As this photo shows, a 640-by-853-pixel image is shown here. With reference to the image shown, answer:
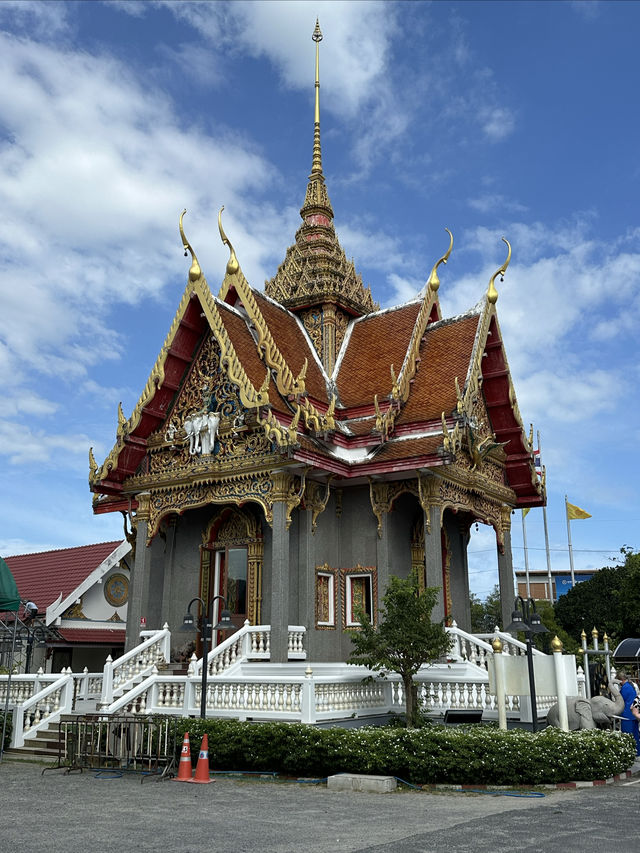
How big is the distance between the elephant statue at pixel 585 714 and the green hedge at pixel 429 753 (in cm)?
81

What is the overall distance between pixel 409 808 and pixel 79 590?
1713 cm

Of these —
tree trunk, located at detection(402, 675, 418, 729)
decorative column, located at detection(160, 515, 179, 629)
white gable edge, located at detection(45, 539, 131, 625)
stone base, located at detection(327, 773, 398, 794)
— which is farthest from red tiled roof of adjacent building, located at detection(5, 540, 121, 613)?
stone base, located at detection(327, 773, 398, 794)

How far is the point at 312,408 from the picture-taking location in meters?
16.6

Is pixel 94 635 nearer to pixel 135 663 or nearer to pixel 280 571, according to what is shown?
pixel 135 663

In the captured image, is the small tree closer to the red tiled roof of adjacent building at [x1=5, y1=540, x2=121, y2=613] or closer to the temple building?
the temple building

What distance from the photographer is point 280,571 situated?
15242mm

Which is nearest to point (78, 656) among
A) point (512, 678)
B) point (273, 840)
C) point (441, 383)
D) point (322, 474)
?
point (322, 474)

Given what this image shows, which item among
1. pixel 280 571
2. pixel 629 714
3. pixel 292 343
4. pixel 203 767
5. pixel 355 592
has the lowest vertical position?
pixel 203 767

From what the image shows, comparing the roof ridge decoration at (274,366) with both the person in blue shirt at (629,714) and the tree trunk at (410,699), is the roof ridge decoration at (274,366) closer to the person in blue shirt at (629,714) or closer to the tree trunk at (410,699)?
the tree trunk at (410,699)

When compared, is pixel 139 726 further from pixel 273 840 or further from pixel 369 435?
pixel 369 435

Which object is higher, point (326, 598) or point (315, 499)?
point (315, 499)

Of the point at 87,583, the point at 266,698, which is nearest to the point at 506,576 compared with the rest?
the point at 266,698

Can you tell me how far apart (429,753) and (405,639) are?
1.94m

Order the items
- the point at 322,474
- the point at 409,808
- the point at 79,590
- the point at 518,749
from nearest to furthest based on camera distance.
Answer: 1. the point at 409,808
2. the point at 518,749
3. the point at 322,474
4. the point at 79,590
